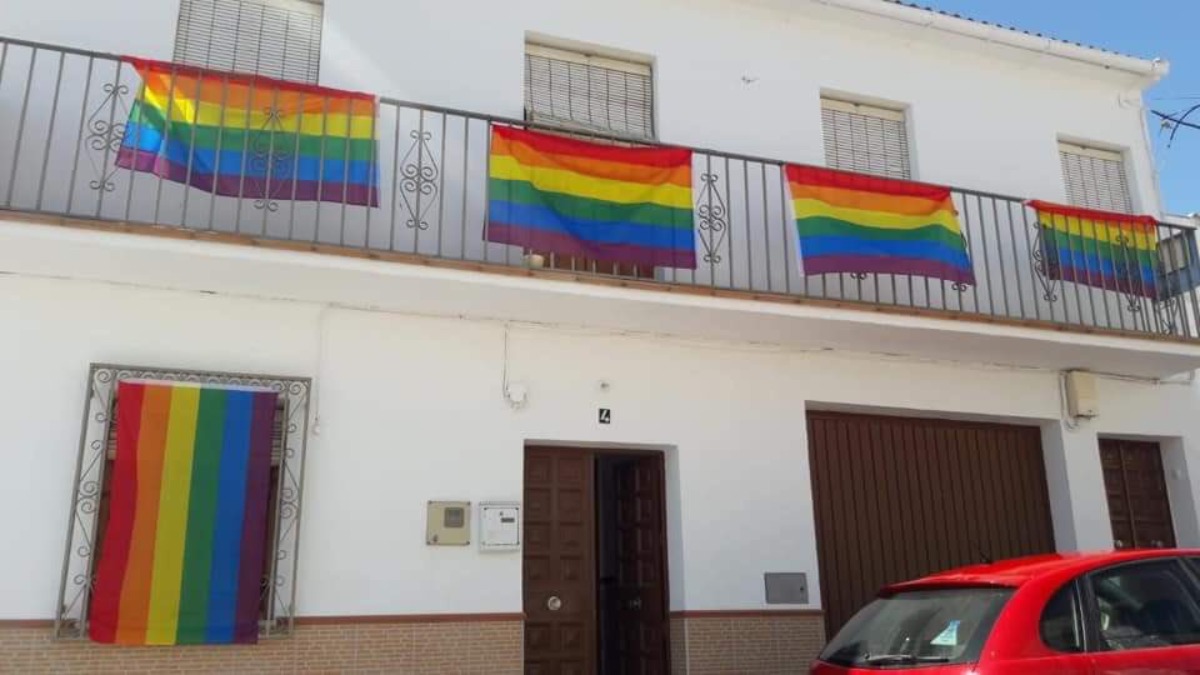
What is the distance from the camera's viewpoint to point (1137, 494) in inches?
404

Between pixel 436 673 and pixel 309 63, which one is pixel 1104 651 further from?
pixel 309 63

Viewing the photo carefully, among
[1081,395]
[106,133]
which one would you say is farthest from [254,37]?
[1081,395]

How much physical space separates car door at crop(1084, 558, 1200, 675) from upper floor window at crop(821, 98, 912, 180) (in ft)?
18.6

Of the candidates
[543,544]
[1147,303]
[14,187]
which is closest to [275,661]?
[543,544]

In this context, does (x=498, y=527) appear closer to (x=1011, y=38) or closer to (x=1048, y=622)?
(x=1048, y=622)

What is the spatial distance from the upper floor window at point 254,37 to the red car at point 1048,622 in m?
6.27

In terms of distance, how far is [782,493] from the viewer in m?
8.61

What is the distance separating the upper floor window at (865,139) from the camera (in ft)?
33.4

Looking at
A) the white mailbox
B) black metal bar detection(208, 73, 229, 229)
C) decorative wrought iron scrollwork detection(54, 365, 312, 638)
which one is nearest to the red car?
the white mailbox

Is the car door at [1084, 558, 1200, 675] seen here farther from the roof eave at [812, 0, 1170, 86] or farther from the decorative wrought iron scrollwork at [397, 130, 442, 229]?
the roof eave at [812, 0, 1170, 86]

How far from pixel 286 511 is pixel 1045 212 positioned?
7.34 meters

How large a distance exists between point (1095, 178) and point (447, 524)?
836 centimetres

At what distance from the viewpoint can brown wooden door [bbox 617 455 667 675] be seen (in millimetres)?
8359

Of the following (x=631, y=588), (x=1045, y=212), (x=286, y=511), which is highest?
(x=1045, y=212)
